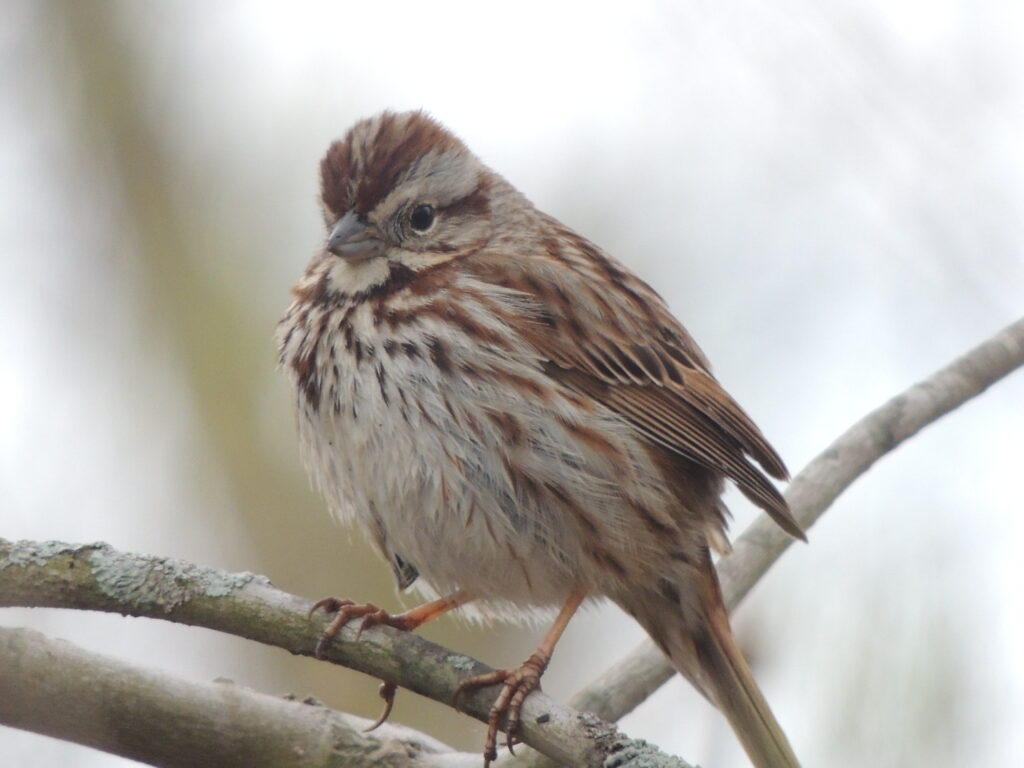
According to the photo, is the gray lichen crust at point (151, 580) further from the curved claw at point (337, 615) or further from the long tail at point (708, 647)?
the long tail at point (708, 647)

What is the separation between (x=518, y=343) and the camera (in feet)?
13.9

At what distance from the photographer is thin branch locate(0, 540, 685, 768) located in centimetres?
297

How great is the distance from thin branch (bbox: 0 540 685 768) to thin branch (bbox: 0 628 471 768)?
0.04 ft

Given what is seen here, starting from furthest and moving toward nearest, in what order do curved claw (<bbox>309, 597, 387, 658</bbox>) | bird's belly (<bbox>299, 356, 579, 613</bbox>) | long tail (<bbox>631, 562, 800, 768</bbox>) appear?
long tail (<bbox>631, 562, 800, 768</bbox>)
bird's belly (<bbox>299, 356, 579, 613</bbox>)
curved claw (<bbox>309, 597, 387, 658</bbox>)

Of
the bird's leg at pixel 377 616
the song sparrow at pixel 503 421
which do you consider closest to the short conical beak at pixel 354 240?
the song sparrow at pixel 503 421

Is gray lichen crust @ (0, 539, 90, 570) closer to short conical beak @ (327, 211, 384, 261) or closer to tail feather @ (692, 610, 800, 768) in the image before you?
short conical beak @ (327, 211, 384, 261)

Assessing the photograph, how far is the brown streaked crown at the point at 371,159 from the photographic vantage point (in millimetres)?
4469

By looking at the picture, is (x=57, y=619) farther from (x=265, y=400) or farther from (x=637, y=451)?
(x=265, y=400)

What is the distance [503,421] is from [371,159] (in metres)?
1.07

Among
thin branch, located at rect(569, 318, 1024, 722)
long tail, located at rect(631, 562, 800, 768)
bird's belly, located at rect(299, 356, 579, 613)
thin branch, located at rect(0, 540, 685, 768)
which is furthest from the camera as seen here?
long tail, located at rect(631, 562, 800, 768)

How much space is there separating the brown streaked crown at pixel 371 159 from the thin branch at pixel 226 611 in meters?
1.66

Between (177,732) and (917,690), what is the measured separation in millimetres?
2367

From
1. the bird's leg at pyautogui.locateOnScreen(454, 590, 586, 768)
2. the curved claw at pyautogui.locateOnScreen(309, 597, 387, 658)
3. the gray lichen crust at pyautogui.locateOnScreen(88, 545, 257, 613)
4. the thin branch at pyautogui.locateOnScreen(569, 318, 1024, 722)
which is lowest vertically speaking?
the bird's leg at pyautogui.locateOnScreen(454, 590, 586, 768)

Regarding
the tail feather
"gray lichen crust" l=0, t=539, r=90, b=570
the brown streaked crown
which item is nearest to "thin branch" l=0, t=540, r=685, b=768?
"gray lichen crust" l=0, t=539, r=90, b=570
